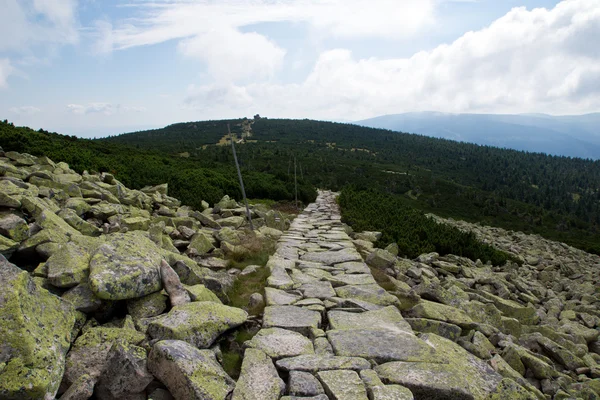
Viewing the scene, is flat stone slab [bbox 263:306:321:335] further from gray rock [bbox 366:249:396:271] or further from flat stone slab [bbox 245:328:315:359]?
gray rock [bbox 366:249:396:271]

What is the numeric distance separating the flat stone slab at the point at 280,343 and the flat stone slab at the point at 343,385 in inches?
23.2

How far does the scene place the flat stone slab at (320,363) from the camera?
3.83 m

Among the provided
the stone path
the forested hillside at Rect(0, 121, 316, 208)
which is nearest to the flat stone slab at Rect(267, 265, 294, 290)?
the stone path

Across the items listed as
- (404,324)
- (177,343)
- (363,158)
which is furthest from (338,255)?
(363,158)

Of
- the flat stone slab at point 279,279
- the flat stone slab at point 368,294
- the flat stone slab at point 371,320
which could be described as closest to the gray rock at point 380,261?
the flat stone slab at point 368,294

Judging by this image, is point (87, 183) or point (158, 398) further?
point (87, 183)

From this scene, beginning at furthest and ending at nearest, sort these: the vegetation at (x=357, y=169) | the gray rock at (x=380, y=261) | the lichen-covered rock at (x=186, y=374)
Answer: the vegetation at (x=357, y=169), the gray rock at (x=380, y=261), the lichen-covered rock at (x=186, y=374)

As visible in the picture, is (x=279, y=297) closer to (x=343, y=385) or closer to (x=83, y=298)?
(x=343, y=385)

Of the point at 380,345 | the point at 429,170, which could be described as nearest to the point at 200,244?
the point at 380,345

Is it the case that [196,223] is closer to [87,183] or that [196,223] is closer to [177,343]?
[87,183]

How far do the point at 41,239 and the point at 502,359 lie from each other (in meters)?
6.31

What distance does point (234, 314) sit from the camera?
15.6 feet

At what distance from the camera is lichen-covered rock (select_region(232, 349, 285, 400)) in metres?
3.32

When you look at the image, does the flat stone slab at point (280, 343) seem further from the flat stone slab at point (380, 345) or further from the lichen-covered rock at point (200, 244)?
the lichen-covered rock at point (200, 244)
